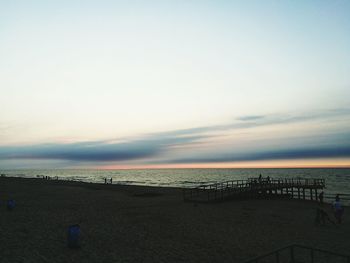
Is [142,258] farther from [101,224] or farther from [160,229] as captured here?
[101,224]

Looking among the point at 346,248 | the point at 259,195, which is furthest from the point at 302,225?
the point at 259,195

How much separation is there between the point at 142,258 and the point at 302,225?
521 inches

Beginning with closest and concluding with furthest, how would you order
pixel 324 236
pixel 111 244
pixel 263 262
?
pixel 263 262 → pixel 111 244 → pixel 324 236

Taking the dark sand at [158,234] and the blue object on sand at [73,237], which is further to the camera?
the blue object on sand at [73,237]

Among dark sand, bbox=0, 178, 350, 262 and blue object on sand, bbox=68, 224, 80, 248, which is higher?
blue object on sand, bbox=68, 224, 80, 248

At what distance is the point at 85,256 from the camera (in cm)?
1273

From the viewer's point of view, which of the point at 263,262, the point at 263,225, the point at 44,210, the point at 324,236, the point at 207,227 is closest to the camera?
the point at 263,262

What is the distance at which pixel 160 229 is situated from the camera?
1866 centimetres

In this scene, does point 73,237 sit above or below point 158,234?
above

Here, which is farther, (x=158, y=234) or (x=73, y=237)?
(x=158, y=234)

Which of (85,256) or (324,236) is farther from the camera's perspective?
(324,236)

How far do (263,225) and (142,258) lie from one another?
10740 millimetres

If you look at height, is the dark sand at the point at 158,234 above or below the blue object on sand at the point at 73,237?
below

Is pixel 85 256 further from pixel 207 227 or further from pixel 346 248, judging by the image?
pixel 346 248
